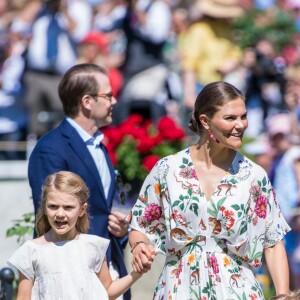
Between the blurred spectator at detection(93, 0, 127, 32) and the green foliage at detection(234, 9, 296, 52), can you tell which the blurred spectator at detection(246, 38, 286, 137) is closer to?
the green foliage at detection(234, 9, 296, 52)

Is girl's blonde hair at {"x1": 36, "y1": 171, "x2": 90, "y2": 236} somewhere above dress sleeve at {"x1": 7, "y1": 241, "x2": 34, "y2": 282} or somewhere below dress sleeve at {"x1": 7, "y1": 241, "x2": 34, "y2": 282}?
above

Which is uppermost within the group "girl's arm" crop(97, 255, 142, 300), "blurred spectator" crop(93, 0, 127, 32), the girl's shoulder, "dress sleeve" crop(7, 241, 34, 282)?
"blurred spectator" crop(93, 0, 127, 32)

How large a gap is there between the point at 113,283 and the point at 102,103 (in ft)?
4.07

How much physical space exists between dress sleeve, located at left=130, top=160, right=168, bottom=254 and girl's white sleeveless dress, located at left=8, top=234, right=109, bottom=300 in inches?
12.3

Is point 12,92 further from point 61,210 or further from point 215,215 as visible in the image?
point 215,215

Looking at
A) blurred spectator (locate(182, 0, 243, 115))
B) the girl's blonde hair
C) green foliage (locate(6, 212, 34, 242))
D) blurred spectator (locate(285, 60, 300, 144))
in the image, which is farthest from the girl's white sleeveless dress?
blurred spectator (locate(182, 0, 243, 115))

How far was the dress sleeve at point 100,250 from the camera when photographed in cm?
596

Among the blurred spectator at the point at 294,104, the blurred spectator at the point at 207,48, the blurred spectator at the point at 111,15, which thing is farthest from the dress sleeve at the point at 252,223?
the blurred spectator at the point at 111,15

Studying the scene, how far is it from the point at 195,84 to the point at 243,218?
791 cm

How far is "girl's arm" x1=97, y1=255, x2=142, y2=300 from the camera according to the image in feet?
19.4

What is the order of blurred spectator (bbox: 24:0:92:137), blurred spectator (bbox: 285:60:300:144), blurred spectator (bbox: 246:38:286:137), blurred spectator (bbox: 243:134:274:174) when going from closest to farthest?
blurred spectator (bbox: 243:134:274:174) < blurred spectator (bbox: 285:60:300:144) < blurred spectator (bbox: 24:0:92:137) < blurred spectator (bbox: 246:38:286:137)

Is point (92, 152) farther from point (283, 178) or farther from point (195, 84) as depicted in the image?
point (195, 84)

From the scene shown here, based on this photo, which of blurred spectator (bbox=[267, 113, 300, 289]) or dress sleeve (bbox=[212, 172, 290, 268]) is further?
blurred spectator (bbox=[267, 113, 300, 289])

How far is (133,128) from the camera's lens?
10445mm
